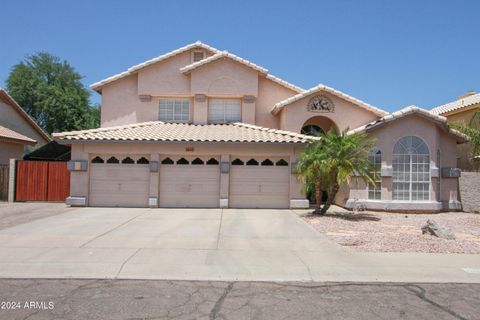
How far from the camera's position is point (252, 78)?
2253cm

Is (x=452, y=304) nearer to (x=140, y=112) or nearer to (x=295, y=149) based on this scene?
(x=295, y=149)

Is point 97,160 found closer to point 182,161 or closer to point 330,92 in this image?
point 182,161

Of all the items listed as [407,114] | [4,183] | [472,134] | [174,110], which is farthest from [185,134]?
[472,134]

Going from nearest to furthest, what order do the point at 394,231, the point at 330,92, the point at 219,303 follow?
1. the point at 219,303
2. the point at 394,231
3. the point at 330,92

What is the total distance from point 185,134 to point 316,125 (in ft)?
27.2

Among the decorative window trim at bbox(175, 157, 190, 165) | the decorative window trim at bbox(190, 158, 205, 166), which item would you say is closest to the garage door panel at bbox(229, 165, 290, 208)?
the decorative window trim at bbox(190, 158, 205, 166)

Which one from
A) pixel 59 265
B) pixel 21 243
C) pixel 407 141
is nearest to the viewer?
pixel 59 265

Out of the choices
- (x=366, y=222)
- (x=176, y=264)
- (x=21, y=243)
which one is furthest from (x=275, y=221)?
(x=21, y=243)

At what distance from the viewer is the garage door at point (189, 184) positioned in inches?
728

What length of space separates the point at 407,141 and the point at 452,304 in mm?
13138

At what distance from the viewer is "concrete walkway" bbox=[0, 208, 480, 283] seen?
7.52 meters

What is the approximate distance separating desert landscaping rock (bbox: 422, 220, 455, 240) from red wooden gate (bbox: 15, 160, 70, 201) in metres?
16.0

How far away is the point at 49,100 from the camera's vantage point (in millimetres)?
41469

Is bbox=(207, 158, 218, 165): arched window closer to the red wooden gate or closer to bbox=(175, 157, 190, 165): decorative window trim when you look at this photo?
bbox=(175, 157, 190, 165): decorative window trim
